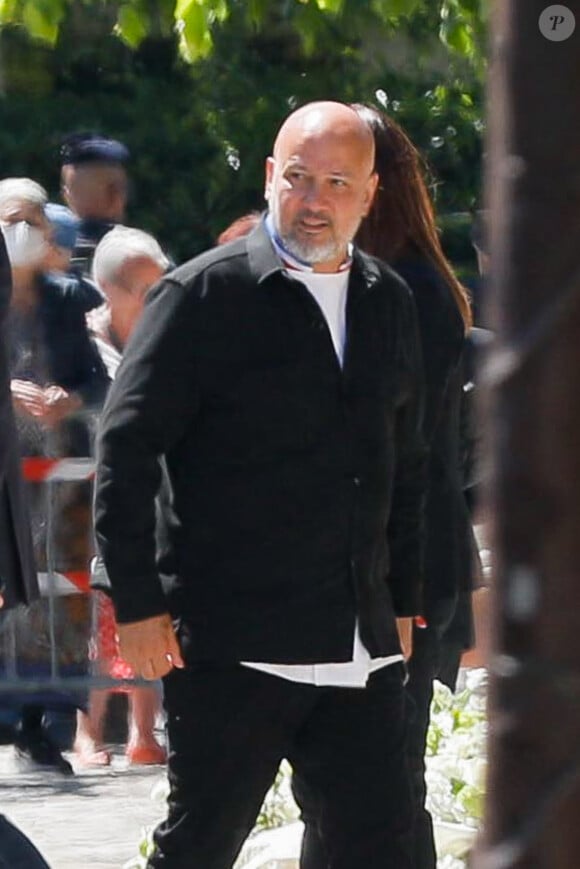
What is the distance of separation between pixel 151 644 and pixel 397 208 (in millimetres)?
1375

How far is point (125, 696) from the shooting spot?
8.33m

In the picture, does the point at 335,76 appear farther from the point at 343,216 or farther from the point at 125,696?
the point at 343,216

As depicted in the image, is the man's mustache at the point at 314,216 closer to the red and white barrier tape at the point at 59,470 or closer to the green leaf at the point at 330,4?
the green leaf at the point at 330,4

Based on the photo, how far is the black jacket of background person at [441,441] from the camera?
16.3 feet

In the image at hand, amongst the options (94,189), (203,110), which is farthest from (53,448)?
(203,110)

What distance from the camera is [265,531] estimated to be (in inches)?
162

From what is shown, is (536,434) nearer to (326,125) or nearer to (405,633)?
(326,125)

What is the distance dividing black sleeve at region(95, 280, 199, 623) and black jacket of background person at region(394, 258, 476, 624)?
0.96 meters

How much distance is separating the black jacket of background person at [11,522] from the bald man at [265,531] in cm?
43

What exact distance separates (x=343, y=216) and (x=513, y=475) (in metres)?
2.54

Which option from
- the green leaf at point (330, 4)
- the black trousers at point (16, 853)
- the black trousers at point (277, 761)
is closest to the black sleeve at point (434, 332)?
the black trousers at point (277, 761)

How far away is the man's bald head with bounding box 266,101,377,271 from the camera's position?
425 centimetres

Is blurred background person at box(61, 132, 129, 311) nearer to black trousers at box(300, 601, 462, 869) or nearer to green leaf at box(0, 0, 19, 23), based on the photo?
green leaf at box(0, 0, 19, 23)

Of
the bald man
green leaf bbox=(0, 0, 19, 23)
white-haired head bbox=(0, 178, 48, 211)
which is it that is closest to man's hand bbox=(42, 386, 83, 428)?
white-haired head bbox=(0, 178, 48, 211)
